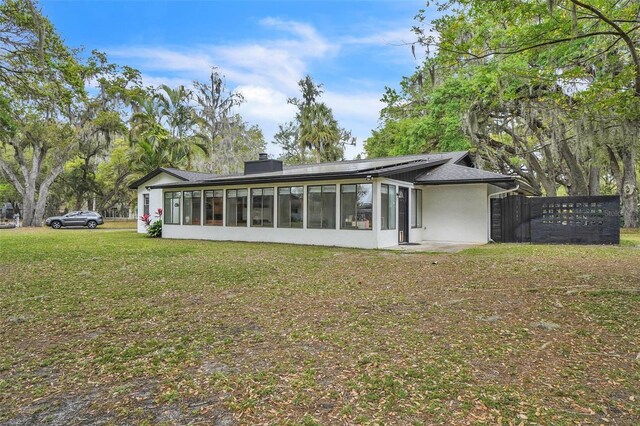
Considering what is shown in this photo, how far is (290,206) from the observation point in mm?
13961

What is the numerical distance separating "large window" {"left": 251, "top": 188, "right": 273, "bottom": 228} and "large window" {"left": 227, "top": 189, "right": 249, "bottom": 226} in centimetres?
39

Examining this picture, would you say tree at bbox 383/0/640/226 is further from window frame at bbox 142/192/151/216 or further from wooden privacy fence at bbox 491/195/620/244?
window frame at bbox 142/192/151/216

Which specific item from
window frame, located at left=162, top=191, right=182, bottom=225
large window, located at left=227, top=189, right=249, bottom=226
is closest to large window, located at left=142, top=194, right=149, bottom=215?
window frame, located at left=162, top=191, right=182, bottom=225

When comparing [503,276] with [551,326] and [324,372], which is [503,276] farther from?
[324,372]

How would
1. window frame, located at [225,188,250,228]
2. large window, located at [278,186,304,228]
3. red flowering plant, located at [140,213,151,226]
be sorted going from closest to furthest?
large window, located at [278,186,304,228] → window frame, located at [225,188,250,228] → red flowering plant, located at [140,213,151,226]

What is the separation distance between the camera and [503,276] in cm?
700

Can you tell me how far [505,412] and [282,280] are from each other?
485 centimetres

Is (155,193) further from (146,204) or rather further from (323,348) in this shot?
(323,348)

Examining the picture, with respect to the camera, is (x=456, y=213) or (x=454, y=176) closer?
(x=454, y=176)

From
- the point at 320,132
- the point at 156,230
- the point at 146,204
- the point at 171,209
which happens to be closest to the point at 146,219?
the point at 146,204

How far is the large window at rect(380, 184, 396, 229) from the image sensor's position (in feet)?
40.3

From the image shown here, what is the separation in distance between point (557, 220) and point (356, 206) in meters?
6.68

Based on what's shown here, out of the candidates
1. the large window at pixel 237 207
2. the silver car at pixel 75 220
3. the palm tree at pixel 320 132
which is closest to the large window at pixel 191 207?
the large window at pixel 237 207

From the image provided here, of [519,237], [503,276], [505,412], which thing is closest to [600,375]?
[505,412]
